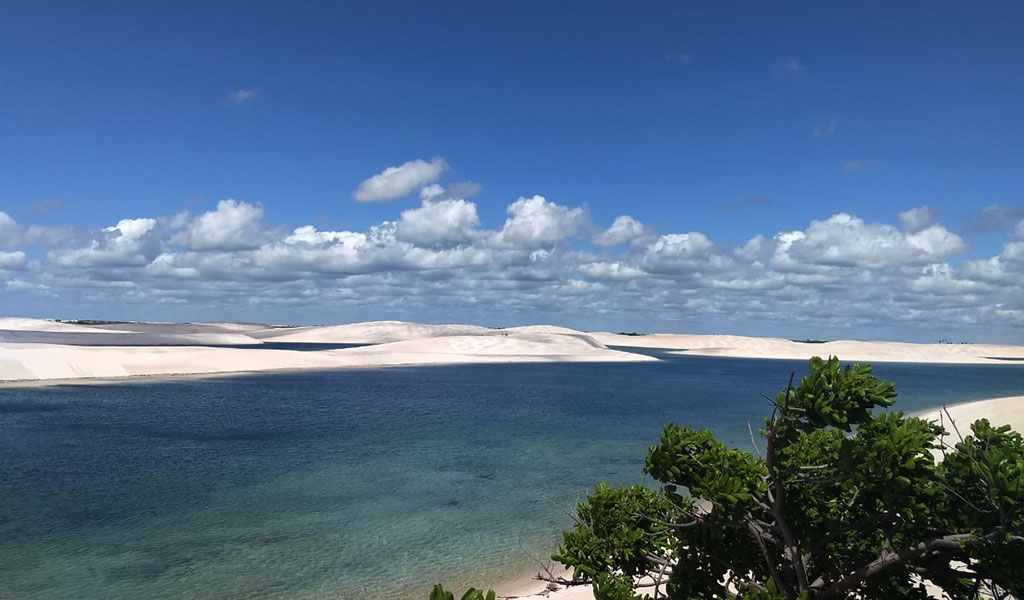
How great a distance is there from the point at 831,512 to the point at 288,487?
25.6 m

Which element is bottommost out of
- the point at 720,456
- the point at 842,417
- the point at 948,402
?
the point at 948,402

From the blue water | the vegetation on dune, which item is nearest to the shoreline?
the blue water

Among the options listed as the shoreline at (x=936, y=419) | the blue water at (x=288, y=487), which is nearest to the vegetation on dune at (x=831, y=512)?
the shoreline at (x=936, y=419)

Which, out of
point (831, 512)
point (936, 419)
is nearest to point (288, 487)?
point (831, 512)

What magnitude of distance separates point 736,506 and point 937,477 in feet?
9.29

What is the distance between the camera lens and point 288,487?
2895 centimetres

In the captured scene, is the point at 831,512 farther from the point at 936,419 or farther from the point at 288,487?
the point at 288,487

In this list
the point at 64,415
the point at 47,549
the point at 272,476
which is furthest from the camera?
the point at 64,415

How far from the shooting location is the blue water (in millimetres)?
18672

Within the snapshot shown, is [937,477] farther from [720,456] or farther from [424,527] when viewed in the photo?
[424,527]

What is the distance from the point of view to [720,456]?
30.9 feet

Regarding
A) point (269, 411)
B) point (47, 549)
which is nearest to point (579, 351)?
point (269, 411)

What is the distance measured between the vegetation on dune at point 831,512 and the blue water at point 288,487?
10220 mm

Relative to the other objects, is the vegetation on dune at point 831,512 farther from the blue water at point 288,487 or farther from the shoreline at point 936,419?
the blue water at point 288,487
